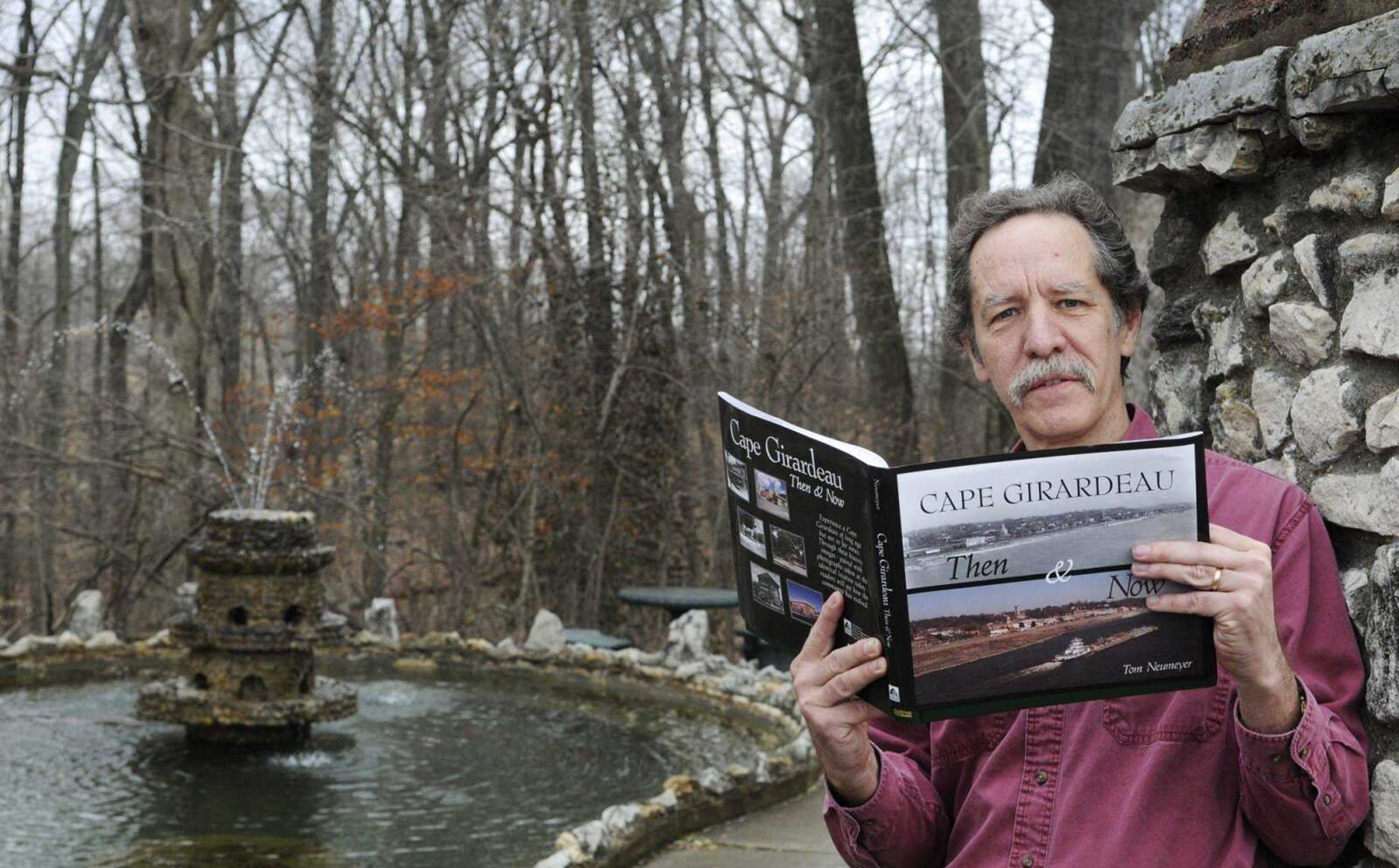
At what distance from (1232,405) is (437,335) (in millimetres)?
11183

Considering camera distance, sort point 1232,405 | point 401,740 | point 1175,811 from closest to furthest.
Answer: point 1175,811, point 1232,405, point 401,740

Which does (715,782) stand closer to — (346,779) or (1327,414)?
(346,779)

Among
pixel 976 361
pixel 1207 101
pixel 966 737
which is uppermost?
pixel 1207 101

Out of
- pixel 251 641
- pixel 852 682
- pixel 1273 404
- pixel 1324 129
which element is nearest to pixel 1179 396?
pixel 1273 404

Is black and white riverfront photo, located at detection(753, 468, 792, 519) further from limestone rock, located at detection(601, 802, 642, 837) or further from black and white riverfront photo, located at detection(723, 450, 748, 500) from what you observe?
limestone rock, located at detection(601, 802, 642, 837)

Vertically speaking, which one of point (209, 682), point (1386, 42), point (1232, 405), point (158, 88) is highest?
point (158, 88)

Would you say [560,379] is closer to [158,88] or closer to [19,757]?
[158,88]

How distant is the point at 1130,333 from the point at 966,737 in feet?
2.46

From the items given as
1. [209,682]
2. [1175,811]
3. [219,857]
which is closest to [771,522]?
[1175,811]

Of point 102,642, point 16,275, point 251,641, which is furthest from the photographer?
point 16,275

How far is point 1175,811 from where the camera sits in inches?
80.4

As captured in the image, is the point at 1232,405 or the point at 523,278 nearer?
the point at 1232,405

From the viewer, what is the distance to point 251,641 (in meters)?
6.51

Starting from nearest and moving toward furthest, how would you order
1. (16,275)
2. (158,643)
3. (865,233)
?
(158,643)
(865,233)
(16,275)
